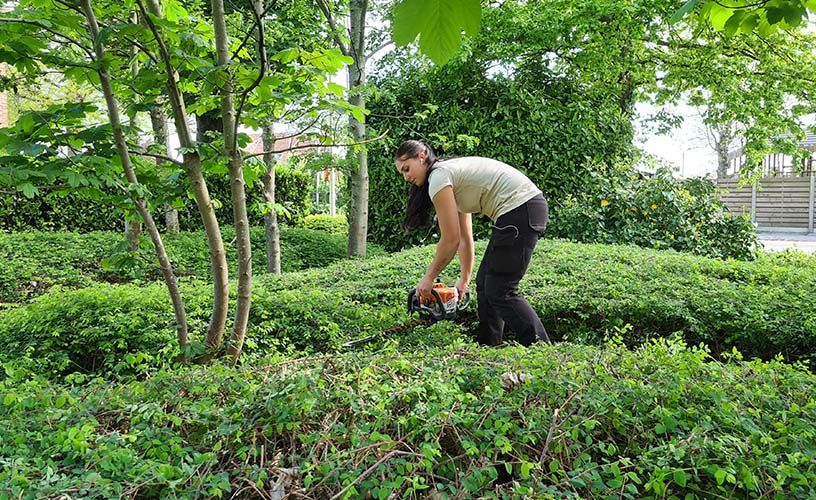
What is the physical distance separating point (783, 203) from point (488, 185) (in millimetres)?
18433

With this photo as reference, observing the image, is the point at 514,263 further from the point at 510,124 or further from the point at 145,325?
the point at 510,124

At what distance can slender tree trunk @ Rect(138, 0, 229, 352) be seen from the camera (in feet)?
8.98

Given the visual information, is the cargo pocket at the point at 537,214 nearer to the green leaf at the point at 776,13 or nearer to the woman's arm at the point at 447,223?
the woman's arm at the point at 447,223

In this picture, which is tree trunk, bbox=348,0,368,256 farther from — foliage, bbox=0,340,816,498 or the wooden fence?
the wooden fence

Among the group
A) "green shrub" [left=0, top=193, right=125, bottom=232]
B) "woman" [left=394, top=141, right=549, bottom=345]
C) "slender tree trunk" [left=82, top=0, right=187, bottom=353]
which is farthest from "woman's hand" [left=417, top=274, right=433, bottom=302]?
"green shrub" [left=0, top=193, right=125, bottom=232]

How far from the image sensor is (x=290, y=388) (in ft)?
6.80

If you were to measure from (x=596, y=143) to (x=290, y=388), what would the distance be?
8.09m

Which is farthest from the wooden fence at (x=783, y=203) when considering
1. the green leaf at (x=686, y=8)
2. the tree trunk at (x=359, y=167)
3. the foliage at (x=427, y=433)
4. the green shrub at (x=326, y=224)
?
the green leaf at (x=686, y=8)

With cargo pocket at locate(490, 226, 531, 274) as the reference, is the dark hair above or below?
above

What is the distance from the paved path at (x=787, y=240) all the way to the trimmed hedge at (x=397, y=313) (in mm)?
10152

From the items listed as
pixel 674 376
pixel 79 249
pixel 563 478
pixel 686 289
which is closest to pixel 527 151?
pixel 686 289

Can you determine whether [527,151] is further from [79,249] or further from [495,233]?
[79,249]

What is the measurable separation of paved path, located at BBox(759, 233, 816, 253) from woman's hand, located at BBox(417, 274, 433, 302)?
12818 millimetres

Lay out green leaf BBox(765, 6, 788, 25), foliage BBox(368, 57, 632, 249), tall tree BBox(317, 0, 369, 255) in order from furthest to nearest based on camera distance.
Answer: foliage BBox(368, 57, 632, 249) → tall tree BBox(317, 0, 369, 255) → green leaf BBox(765, 6, 788, 25)
